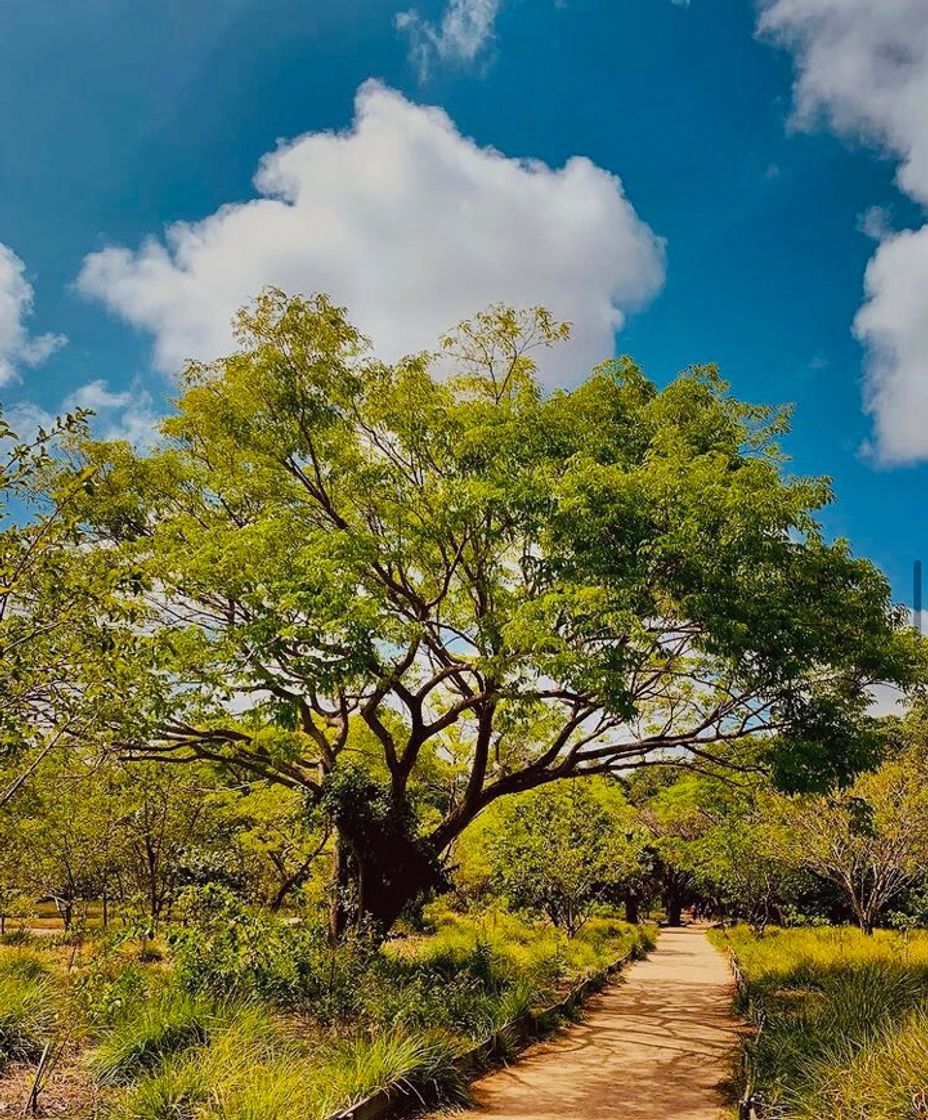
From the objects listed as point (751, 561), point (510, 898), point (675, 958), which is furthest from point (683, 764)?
point (675, 958)

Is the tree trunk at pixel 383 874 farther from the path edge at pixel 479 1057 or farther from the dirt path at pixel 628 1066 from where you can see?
the dirt path at pixel 628 1066

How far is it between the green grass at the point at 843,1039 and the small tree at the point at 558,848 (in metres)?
6.62

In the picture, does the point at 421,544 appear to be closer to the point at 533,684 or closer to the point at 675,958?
the point at 533,684

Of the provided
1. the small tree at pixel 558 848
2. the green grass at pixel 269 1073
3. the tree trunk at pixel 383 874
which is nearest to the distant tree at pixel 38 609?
the green grass at pixel 269 1073

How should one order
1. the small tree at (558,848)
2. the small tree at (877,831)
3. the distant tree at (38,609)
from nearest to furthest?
the distant tree at (38,609)
the small tree at (877,831)
the small tree at (558,848)

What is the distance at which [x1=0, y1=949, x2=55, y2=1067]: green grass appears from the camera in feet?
24.3

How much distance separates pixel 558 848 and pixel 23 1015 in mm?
14888

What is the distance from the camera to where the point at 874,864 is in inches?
806

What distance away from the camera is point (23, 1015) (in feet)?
25.6

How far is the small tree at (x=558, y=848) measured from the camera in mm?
20734

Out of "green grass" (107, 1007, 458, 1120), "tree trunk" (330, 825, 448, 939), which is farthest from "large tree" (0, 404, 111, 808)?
"tree trunk" (330, 825, 448, 939)

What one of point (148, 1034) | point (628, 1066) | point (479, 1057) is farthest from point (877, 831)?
point (148, 1034)

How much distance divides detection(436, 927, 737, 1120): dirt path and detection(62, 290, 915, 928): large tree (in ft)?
12.2

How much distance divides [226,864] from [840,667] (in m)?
9.21
